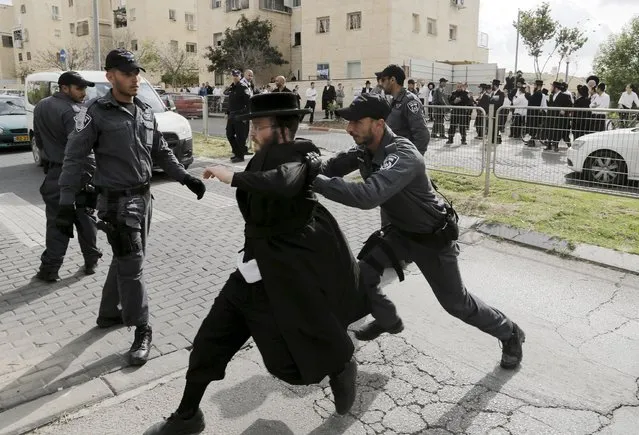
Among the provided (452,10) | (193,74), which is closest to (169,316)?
(452,10)

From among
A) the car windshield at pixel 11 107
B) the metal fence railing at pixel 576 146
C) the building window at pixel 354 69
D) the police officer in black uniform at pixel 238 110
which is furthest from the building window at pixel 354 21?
the metal fence railing at pixel 576 146

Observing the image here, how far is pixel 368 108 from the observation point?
10.6 feet

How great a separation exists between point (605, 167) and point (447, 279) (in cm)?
502

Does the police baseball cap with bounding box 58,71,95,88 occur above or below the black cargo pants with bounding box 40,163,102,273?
above

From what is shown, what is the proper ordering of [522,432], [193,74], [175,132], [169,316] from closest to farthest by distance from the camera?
[522,432] < [169,316] < [175,132] < [193,74]

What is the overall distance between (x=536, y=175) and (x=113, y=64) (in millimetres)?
6344

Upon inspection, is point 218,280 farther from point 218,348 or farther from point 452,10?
point 452,10

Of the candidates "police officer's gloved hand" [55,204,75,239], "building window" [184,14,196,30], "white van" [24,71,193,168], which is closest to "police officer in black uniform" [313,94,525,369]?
"police officer's gloved hand" [55,204,75,239]

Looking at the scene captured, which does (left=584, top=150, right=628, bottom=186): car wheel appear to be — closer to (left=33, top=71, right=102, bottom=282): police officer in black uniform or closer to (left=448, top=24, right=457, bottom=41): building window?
(left=33, top=71, right=102, bottom=282): police officer in black uniform

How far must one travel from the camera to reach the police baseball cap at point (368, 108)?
322cm

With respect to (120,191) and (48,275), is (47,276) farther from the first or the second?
Result: (120,191)

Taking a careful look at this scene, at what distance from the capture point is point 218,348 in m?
2.70

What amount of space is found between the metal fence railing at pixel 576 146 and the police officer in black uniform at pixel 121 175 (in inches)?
220

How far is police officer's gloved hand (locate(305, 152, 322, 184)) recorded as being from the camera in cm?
258
